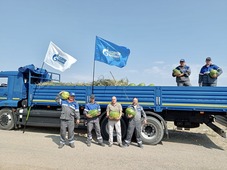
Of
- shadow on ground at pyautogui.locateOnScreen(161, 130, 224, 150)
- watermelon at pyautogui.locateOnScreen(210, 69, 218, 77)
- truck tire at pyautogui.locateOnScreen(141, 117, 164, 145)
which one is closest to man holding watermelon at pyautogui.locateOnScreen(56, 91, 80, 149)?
truck tire at pyautogui.locateOnScreen(141, 117, 164, 145)

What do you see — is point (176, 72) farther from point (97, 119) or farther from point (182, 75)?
point (97, 119)

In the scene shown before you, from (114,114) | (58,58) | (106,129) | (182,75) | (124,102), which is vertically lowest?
(106,129)

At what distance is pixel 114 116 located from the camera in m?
6.72

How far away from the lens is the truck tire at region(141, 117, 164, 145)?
23.0ft

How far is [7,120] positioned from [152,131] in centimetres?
600

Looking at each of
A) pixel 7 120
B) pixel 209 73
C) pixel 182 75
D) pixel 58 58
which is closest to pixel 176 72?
pixel 182 75

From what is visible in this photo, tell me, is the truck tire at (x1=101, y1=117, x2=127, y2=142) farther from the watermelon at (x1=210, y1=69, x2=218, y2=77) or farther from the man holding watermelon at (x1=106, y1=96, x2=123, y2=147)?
the watermelon at (x1=210, y1=69, x2=218, y2=77)

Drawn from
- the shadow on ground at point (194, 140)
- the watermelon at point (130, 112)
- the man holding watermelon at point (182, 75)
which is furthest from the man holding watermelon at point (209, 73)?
the watermelon at point (130, 112)

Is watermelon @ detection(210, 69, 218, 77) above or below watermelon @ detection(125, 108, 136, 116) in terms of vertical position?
above

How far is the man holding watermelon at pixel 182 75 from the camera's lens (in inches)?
293

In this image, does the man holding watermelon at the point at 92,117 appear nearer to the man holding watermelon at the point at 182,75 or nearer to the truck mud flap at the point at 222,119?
the man holding watermelon at the point at 182,75

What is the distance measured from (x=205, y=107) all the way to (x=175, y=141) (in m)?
1.90

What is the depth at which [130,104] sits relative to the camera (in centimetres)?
725

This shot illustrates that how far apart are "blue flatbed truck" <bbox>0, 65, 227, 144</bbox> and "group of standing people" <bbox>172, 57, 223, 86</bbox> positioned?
722 mm
